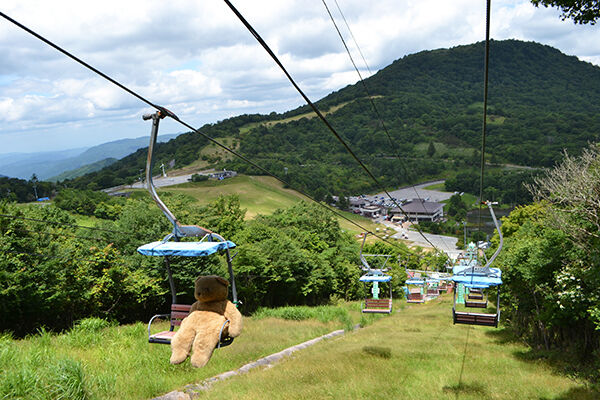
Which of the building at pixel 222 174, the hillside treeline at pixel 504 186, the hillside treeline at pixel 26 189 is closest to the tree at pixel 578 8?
the hillside treeline at pixel 504 186

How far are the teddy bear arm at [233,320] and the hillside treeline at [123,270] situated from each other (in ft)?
26.8

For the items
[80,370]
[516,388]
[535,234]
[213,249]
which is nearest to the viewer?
[213,249]

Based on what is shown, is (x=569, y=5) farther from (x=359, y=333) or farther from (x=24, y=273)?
(x=24, y=273)

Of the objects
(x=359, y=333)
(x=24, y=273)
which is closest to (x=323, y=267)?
(x=359, y=333)

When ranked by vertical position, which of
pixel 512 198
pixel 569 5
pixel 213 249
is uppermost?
pixel 569 5

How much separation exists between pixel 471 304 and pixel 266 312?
25.6 metres

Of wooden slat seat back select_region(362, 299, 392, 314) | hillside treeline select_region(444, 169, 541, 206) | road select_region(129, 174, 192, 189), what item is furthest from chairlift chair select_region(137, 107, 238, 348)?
road select_region(129, 174, 192, 189)

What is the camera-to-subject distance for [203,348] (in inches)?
288

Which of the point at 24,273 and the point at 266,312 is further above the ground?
the point at 24,273

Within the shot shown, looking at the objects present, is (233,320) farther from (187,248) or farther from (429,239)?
(429,239)

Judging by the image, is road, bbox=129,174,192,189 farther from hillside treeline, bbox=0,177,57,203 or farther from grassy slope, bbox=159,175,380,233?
hillside treeline, bbox=0,177,57,203

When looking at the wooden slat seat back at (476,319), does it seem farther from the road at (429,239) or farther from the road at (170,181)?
the road at (170,181)

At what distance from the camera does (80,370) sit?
17250 millimetres

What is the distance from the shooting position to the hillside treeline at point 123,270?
27.7 meters
